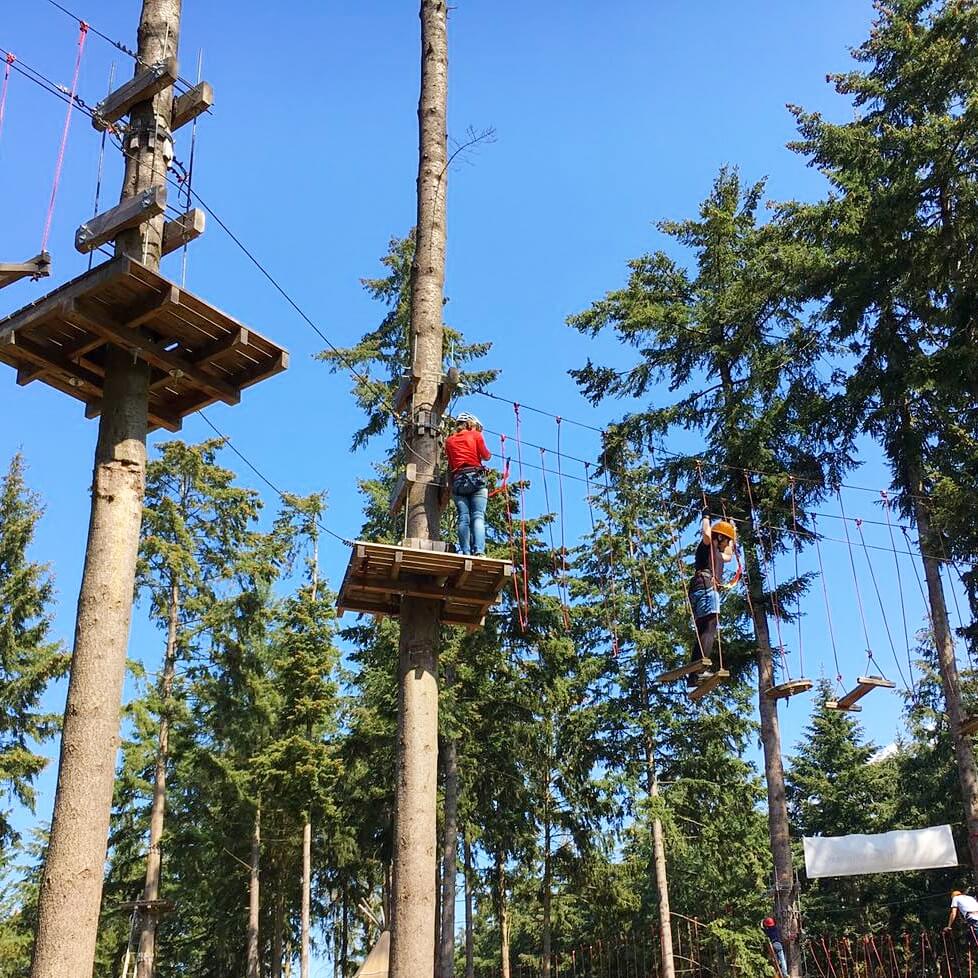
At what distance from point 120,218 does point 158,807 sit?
1778 centimetres

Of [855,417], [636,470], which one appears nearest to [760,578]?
[855,417]

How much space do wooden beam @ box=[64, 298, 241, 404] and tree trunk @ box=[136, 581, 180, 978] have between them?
1611 centimetres

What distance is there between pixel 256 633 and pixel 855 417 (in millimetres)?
14461

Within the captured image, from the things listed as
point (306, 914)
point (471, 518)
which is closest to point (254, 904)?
point (306, 914)

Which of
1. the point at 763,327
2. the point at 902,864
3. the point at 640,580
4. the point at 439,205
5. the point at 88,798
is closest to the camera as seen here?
the point at 88,798

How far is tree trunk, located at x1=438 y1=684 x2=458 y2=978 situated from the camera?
18.3 m

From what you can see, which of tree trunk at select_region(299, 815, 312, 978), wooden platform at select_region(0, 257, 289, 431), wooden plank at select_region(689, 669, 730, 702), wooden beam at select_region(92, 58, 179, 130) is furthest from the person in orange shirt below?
tree trunk at select_region(299, 815, 312, 978)

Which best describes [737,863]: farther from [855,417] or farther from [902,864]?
[855,417]

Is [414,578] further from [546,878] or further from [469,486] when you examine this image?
[546,878]

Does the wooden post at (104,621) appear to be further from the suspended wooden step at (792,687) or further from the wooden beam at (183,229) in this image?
the suspended wooden step at (792,687)

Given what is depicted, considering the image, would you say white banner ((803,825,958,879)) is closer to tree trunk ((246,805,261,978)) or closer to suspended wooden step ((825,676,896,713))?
suspended wooden step ((825,676,896,713))

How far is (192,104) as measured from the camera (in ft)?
24.6

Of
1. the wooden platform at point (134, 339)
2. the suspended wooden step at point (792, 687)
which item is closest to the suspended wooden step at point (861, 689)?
the suspended wooden step at point (792, 687)

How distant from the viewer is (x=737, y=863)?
20.8 meters
